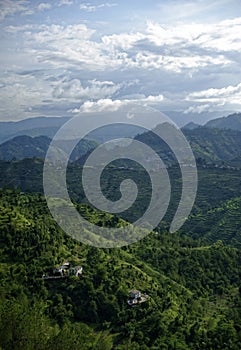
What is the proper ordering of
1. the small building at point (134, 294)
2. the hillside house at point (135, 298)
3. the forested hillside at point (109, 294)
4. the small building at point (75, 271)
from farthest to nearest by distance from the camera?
the small building at point (75, 271)
the small building at point (134, 294)
the hillside house at point (135, 298)
the forested hillside at point (109, 294)

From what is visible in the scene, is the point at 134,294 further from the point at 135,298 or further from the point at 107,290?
the point at 107,290

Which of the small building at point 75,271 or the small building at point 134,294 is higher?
the small building at point 75,271

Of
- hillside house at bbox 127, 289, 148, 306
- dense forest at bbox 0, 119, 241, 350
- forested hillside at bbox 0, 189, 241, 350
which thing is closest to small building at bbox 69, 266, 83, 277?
dense forest at bbox 0, 119, 241, 350

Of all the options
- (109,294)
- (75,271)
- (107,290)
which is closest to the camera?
(109,294)

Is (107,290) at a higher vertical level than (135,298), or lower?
higher

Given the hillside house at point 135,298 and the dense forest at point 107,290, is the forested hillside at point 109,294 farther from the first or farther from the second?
the hillside house at point 135,298

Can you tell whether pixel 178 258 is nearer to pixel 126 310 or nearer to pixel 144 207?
pixel 126 310

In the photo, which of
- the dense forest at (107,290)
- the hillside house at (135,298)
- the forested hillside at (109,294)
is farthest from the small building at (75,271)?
the hillside house at (135,298)

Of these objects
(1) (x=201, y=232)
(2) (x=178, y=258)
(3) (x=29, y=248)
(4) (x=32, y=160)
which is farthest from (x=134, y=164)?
(3) (x=29, y=248)

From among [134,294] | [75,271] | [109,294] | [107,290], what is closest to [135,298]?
[134,294]

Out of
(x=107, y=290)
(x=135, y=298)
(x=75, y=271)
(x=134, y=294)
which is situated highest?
(x=75, y=271)

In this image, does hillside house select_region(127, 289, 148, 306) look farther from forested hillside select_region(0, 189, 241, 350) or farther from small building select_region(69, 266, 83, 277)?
small building select_region(69, 266, 83, 277)
